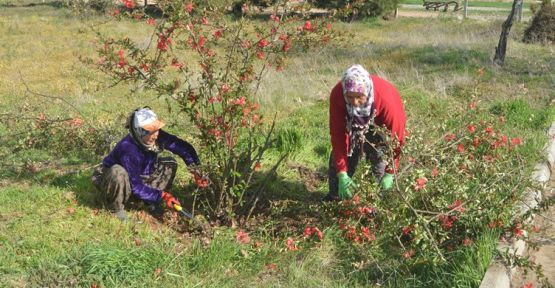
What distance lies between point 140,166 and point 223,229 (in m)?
0.80

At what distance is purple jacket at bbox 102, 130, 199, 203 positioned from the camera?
421cm

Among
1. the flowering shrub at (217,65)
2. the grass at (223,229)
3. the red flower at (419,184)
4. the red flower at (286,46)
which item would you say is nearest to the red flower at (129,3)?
the flowering shrub at (217,65)

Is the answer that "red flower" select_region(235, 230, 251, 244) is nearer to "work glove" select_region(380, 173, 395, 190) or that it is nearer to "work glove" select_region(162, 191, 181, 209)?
"work glove" select_region(162, 191, 181, 209)

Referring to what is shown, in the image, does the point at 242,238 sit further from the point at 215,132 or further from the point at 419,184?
the point at 419,184

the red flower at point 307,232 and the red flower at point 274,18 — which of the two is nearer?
the red flower at point 307,232

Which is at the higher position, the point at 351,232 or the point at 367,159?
the point at 367,159

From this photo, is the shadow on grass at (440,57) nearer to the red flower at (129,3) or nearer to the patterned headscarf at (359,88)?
the patterned headscarf at (359,88)

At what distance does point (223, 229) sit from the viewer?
416 centimetres

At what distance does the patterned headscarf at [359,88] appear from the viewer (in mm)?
3717

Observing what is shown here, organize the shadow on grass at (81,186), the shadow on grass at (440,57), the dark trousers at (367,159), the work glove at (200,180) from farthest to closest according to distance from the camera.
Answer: the shadow on grass at (440,57)
the shadow on grass at (81,186)
the dark trousers at (367,159)
the work glove at (200,180)

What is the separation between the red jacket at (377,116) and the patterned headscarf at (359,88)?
0.19ft

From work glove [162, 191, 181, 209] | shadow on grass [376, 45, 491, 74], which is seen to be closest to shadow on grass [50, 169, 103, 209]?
work glove [162, 191, 181, 209]

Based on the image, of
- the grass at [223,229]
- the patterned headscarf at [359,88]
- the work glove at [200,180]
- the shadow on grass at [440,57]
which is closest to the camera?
the grass at [223,229]

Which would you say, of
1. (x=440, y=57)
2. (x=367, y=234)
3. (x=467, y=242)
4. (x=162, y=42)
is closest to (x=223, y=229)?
(x=367, y=234)
